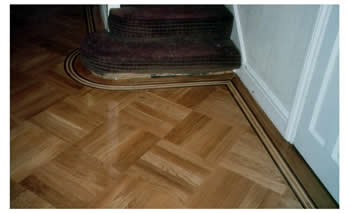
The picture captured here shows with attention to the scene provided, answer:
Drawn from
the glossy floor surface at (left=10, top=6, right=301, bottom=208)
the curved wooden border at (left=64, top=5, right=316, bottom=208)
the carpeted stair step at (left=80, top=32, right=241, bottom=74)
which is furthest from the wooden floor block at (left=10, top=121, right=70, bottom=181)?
the carpeted stair step at (left=80, top=32, right=241, bottom=74)

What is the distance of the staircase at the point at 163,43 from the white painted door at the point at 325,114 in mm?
833

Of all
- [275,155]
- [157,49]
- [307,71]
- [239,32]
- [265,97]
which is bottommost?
[275,155]

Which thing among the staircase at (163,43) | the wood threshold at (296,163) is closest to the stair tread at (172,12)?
the staircase at (163,43)

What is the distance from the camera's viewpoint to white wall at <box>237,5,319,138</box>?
150cm

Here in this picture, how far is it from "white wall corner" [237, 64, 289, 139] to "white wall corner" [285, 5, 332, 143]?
0.07m

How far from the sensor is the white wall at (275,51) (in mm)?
1497

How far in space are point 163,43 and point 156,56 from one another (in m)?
0.18

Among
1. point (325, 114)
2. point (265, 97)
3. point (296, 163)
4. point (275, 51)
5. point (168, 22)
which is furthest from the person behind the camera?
point (168, 22)

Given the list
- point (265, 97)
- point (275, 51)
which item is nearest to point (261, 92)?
point (265, 97)

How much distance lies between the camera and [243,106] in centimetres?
197

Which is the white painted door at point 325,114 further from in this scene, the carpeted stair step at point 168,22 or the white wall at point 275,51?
the carpeted stair step at point 168,22

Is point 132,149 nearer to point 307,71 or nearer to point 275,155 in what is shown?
point 275,155

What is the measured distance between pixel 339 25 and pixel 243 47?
0.98 m
